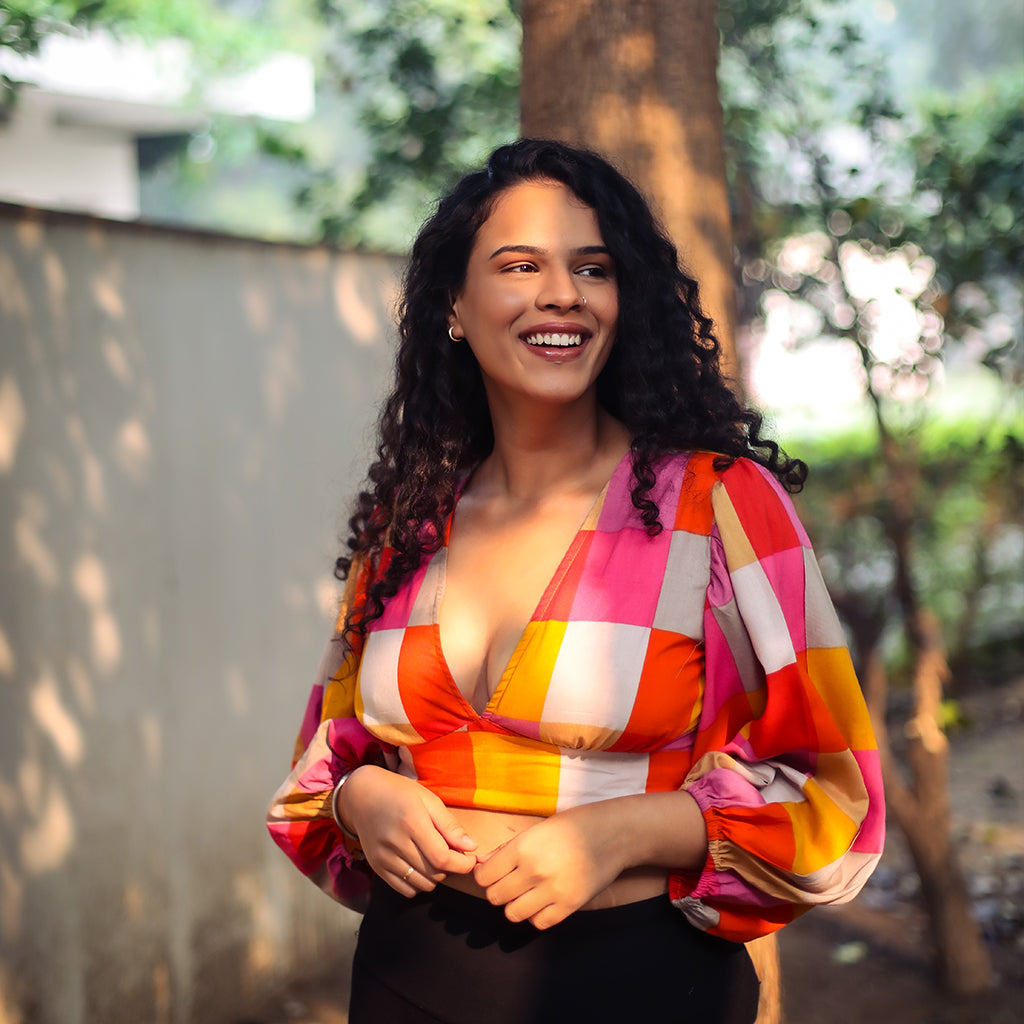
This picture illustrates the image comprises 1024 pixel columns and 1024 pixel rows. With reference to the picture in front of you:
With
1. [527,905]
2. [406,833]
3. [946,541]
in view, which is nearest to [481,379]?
[406,833]

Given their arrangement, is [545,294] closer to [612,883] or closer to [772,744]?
[772,744]

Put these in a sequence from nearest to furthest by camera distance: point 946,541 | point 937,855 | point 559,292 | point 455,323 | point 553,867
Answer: point 553,867
point 559,292
point 455,323
point 937,855
point 946,541

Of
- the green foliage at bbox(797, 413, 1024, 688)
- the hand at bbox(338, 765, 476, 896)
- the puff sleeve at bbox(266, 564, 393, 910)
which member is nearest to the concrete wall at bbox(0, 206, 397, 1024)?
the puff sleeve at bbox(266, 564, 393, 910)

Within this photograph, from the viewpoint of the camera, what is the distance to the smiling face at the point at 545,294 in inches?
71.6

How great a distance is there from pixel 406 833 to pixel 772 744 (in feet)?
1.80

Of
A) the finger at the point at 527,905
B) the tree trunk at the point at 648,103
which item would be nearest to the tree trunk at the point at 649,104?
the tree trunk at the point at 648,103

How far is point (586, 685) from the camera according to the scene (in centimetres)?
165

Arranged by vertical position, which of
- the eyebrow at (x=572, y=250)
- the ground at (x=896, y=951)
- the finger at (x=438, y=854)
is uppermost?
the eyebrow at (x=572, y=250)

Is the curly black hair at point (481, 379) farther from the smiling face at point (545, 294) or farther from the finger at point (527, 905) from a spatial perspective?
the finger at point (527, 905)

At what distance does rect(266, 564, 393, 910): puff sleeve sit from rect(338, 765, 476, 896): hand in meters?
0.15

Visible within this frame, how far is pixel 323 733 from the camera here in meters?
2.01

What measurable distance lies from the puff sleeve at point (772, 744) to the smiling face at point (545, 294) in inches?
12.5

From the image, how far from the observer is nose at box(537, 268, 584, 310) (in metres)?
1.79

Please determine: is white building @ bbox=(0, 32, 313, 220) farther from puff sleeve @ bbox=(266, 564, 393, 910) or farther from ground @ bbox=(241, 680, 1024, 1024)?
puff sleeve @ bbox=(266, 564, 393, 910)
